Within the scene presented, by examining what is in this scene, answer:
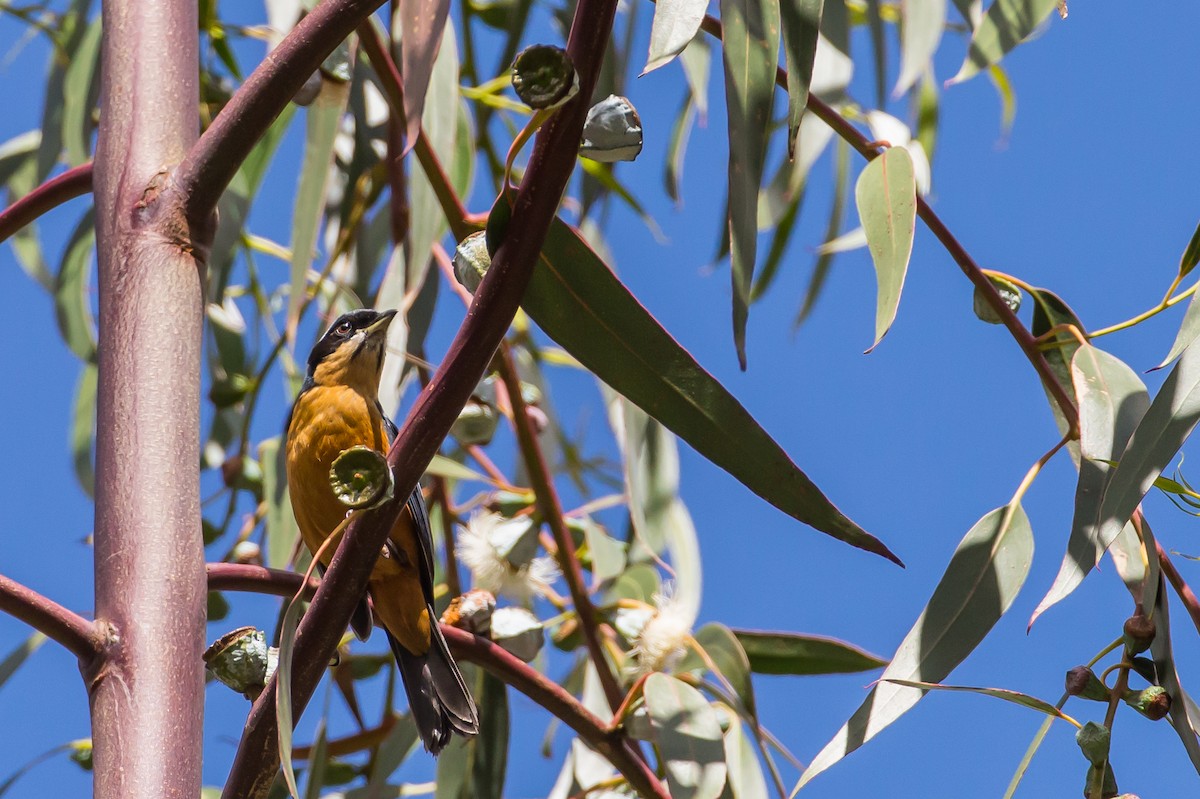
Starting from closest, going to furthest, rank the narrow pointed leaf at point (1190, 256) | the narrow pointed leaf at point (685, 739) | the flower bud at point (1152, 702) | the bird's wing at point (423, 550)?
1. the flower bud at point (1152, 702)
2. the narrow pointed leaf at point (1190, 256)
3. the narrow pointed leaf at point (685, 739)
4. the bird's wing at point (423, 550)

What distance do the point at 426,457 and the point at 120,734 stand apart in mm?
349

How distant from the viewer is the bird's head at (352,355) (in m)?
2.50

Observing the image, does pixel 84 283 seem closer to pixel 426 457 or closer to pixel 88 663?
pixel 88 663

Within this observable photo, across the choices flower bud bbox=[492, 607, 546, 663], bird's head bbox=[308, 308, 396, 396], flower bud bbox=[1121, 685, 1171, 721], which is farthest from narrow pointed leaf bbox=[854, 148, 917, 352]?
bird's head bbox=[308, 308, 396, 396]

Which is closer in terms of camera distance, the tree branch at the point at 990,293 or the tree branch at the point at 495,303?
the tree branch at the point at 495,303

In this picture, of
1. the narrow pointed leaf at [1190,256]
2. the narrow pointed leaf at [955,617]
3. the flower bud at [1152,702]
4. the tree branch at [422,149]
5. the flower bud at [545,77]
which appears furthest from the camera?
the tree branch at [422,149]

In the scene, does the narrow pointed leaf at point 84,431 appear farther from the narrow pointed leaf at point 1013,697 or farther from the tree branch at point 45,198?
the narrow pointed leaf at point 1013,697

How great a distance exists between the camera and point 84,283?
2.64 meters

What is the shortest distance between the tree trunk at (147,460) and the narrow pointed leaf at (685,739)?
0.63 meters

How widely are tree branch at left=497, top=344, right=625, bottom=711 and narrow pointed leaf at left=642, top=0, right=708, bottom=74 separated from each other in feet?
3.05

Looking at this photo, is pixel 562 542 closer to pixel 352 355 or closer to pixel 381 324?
pixel 381 324

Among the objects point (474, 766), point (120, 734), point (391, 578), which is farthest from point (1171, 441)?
point (391, 578)

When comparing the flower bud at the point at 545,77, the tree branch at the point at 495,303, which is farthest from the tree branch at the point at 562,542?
the flower bud at the point at 545,77

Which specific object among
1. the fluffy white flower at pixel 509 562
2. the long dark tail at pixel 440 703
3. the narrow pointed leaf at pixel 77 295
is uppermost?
the narrow pointed leaf at pixel 77 295
